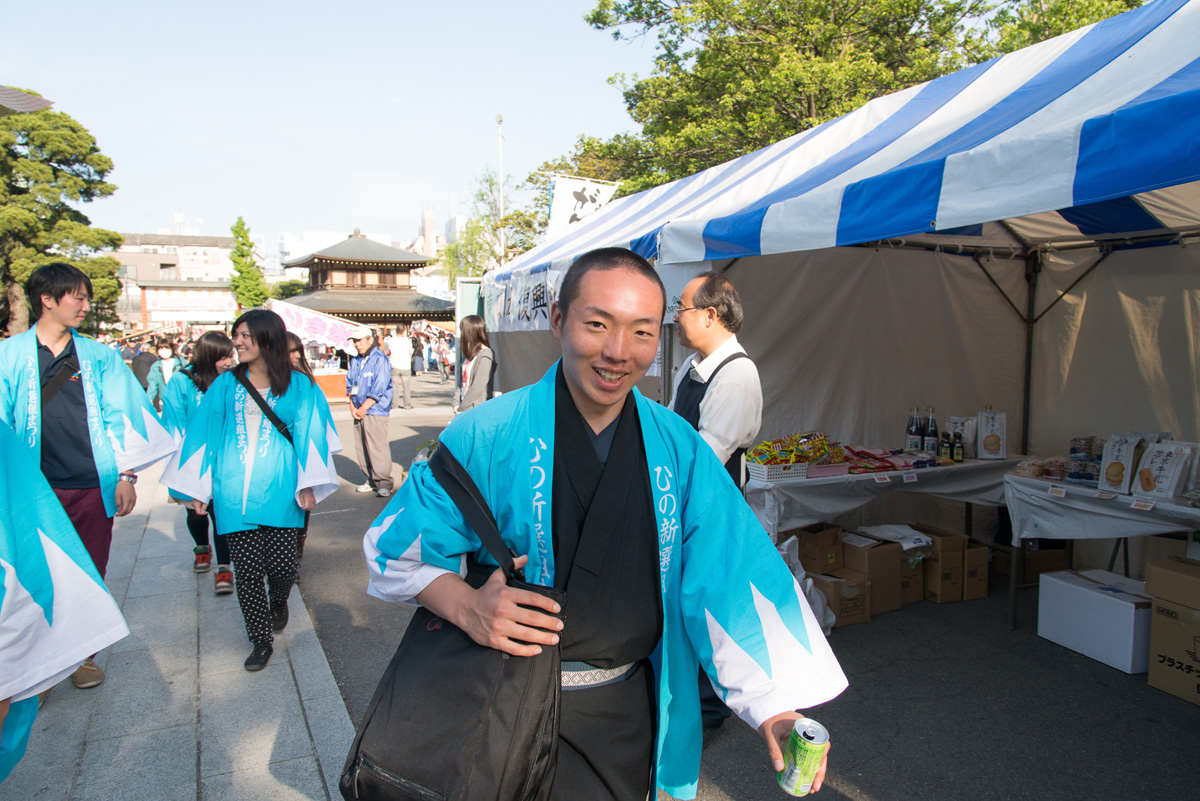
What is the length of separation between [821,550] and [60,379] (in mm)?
4019

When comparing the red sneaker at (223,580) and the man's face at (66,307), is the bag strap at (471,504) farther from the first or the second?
the red sneaker at (223,580)

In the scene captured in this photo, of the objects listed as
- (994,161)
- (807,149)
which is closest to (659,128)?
(807,149)

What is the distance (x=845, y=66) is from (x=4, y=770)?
524 inches

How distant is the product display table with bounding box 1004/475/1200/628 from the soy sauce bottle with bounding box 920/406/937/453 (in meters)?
0.74

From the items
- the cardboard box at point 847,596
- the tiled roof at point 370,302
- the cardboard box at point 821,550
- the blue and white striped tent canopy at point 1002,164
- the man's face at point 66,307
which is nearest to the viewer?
the blue and white striped tent canopy at point 1002,164

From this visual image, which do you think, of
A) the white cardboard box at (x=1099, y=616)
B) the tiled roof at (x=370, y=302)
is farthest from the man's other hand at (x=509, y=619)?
the tiled roof at (x=370, y=302)

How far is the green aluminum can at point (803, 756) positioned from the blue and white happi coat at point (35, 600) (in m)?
1.40

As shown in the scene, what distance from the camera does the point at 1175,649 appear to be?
315cm

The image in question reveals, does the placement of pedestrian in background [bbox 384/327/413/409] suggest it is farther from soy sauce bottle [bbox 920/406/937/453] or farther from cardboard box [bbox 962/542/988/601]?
cardboard box [bbox 962/542/988/601]

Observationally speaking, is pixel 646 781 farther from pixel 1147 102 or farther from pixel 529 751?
pixel 1147 102

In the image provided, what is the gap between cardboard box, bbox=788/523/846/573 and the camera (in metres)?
4.21

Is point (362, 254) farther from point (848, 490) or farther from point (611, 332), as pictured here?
point (611, 332)

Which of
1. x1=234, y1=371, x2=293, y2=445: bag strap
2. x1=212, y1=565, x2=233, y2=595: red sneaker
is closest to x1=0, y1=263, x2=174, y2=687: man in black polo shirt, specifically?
x1=234, y1=371, x2=293, y2=445: bag strap

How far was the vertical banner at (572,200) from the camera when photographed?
28.0 ft
